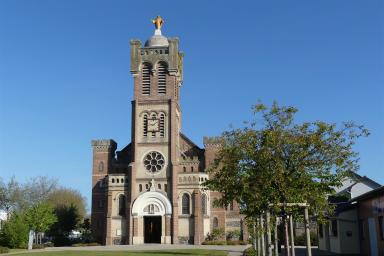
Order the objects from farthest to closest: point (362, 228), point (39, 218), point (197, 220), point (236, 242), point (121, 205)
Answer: point (121, 205) < point (197, 220) < point (236, 242) < point (39, 218) < point (362, 228)

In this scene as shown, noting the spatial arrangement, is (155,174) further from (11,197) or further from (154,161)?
(11,197)

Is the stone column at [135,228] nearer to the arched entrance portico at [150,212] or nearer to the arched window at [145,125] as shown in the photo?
the arched entrance portico at [150,212]

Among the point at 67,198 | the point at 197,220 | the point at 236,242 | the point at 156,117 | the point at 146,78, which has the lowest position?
the point at 236,242

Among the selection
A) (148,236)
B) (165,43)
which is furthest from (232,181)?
(165,43)

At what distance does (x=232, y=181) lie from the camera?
2438 cm

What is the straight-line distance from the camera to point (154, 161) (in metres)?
63.1

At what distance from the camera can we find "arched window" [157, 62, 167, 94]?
6612 centimetres

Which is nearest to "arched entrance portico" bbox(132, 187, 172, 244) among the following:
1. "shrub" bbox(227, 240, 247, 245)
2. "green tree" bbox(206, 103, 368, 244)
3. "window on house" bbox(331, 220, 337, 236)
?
"shrub" bbox(227, 240, 247, 245)

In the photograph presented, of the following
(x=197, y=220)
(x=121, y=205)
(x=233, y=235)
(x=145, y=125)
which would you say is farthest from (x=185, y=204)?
(x=145, y=125)

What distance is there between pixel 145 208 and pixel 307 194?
4234 centimetres

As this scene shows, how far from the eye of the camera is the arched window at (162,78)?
66.1m

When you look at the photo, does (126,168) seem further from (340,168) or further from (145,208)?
(340,168)

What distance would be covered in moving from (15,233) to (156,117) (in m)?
23.1

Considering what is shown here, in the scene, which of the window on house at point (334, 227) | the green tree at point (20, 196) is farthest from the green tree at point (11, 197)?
the window on house at point (334, 227)
